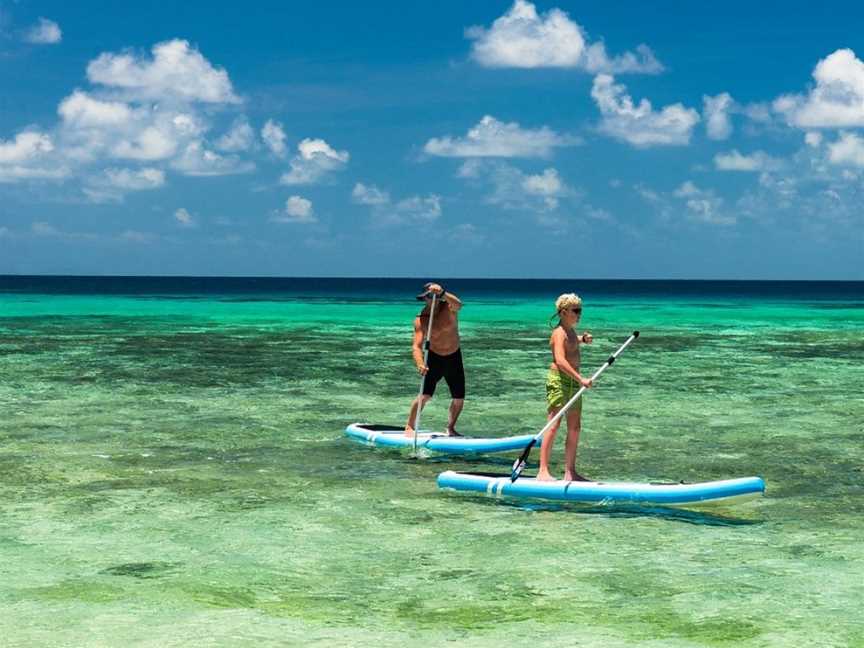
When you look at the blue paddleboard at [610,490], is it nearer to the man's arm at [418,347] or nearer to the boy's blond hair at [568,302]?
the boy's blond hair at [568,302]

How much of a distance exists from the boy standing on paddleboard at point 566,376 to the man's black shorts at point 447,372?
3.12m

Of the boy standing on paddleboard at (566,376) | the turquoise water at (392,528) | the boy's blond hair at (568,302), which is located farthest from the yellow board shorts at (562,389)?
the turquoise water at (392,528)

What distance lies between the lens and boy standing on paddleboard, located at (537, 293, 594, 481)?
10.3m

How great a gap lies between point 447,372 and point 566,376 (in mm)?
3437

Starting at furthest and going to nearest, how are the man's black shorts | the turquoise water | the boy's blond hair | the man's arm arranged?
the man's black shorts < the man's arm < the boy's blond hair < the turquoise water

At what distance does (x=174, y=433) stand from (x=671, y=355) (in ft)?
59.6

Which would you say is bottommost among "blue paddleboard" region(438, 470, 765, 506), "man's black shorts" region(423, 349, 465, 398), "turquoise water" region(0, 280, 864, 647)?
"turquoise water" region(0, 280, 864, 647)

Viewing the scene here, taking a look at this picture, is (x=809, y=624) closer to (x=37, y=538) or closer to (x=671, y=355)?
(x=37, y=538)

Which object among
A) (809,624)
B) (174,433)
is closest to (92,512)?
(174,433)

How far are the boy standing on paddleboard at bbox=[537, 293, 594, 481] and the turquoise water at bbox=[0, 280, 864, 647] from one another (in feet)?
2.01

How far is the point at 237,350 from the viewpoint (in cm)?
3156

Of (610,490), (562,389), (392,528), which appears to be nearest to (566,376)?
(562,389)

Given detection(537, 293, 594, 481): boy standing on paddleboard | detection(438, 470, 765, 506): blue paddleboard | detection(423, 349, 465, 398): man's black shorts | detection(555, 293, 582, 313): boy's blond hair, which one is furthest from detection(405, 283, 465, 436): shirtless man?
detection(555, 293, 582, 313): boy's blond hair

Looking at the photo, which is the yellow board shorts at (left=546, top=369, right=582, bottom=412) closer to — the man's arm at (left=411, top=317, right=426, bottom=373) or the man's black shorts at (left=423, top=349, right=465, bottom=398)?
the man's arm at (left=411, top=317, right=426, bottom=373)
